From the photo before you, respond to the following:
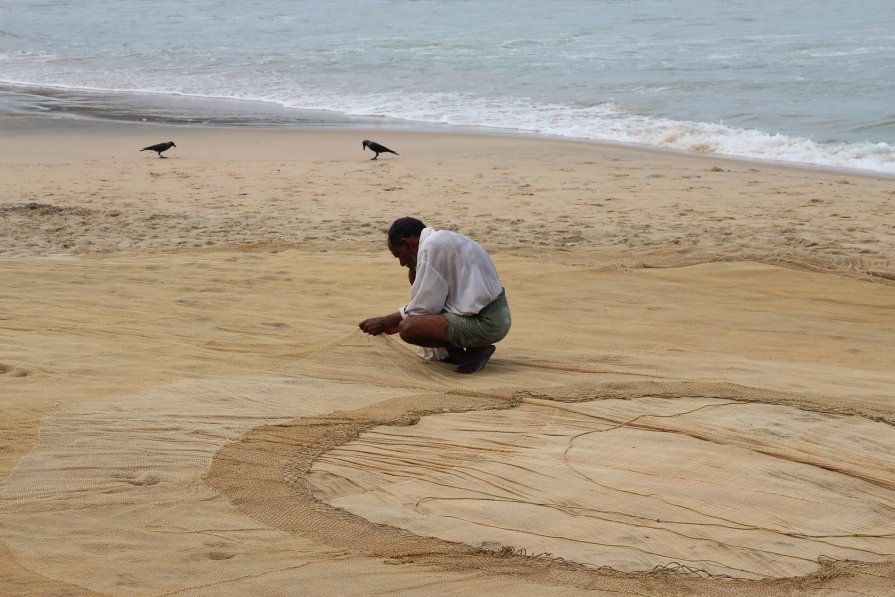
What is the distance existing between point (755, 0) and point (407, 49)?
14.5 m

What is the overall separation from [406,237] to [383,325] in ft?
1.65

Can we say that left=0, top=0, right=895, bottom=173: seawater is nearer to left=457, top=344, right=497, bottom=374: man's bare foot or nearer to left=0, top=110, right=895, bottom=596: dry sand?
left=0, top=110, right=895, bottom=596: dry sand

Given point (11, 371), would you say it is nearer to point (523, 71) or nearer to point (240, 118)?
point (240, 118)

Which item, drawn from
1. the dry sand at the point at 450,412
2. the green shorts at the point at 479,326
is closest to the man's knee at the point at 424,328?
the green shorts at the point at 479,326

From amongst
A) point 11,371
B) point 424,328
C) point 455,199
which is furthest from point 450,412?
point 455,199

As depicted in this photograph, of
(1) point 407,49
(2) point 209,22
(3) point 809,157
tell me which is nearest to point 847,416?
(3) point 809,157

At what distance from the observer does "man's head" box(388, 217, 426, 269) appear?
5.21 meters

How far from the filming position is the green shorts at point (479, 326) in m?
5.24

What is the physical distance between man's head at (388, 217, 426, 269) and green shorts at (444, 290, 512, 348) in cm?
37

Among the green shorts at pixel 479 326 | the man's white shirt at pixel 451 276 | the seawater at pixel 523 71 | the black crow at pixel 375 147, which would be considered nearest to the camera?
the man's white shirt at pixel 451 276

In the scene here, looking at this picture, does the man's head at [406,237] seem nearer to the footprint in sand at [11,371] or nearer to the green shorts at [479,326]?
the green shorts at [479,326]

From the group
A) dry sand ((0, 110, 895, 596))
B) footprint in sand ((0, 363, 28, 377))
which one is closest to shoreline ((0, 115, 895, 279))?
dry sand ((0, 110, 895, 596))

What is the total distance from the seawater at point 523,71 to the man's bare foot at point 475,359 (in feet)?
30.8

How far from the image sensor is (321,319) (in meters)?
6.66
